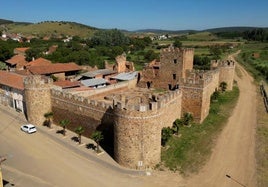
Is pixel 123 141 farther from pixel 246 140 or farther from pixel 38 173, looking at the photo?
pixel 246 140

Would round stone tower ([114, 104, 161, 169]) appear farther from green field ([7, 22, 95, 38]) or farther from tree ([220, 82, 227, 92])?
green field ([7, 22, 95, 38])

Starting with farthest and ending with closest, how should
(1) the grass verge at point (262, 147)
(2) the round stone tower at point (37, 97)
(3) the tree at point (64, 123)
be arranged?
(2) the round stone tower at point (37, 97)
(3) the tree at point (64, 123)
(1) the grass verge at point (262, 147)

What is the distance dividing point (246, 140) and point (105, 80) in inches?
982

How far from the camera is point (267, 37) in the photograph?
153 meters

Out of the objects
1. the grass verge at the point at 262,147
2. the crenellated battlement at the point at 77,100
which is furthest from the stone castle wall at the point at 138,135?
the grass verge at the point at 262,147

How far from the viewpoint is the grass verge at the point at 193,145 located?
2081cm

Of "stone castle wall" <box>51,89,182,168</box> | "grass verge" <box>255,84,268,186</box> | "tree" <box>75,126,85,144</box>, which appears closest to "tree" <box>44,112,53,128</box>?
"tree" <box>75,126,85,144</box>

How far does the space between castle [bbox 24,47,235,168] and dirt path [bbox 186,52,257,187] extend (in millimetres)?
3428

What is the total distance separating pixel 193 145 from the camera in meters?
23.9

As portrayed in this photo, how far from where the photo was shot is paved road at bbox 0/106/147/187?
18.8 metres

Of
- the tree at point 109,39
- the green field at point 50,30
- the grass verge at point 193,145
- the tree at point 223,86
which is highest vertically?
the green field at point 50,30

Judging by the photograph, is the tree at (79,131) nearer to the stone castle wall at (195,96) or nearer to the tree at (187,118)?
the tree at (187,118)

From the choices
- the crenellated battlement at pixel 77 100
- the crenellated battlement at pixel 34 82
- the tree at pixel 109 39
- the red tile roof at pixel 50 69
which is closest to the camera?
the crenellated battlement at pixel 77 100

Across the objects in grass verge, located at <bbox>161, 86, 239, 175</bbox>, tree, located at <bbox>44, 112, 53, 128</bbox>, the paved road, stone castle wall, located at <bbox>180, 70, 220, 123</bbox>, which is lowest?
the paved road
